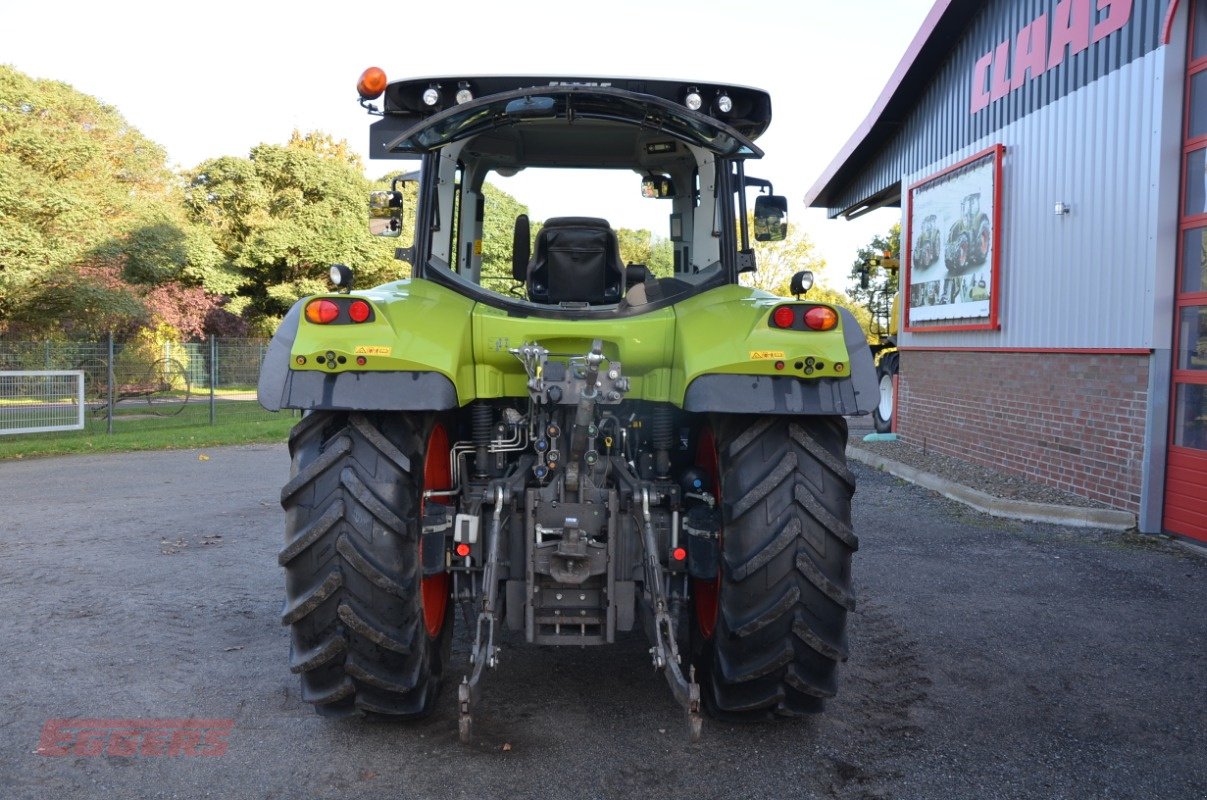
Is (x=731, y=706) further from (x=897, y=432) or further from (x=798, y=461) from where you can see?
(x=897, y=432)

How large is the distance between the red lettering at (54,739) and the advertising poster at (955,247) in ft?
31.2

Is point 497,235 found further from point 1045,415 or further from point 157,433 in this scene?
point 157,433

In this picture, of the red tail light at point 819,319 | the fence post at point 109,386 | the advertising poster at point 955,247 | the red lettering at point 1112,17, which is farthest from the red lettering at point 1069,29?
the fence post at point 109,386

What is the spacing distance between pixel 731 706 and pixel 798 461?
3.18ft

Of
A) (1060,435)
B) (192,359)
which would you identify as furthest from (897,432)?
(192,359)

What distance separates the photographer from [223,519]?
858cm

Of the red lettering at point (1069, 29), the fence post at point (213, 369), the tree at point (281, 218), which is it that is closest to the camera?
the red lettering at point (1069, 29)

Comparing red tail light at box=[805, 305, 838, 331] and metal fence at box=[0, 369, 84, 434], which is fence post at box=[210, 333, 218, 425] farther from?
red tail light at box=[805, 305, 838, 331]

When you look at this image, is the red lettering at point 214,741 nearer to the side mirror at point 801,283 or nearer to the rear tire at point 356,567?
the rear tire at point 356,567

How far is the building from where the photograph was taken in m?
7.62

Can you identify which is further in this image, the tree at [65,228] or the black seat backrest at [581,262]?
the tree at [65,228]

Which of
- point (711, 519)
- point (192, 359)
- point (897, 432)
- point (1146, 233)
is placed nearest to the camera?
point (711, 519)

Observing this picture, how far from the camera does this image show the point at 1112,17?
8477 millimetres

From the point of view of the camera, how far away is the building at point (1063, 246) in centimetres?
762
